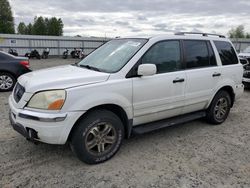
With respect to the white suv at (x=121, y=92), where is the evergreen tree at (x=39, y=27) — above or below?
above

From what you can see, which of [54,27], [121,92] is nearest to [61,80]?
[121,92]

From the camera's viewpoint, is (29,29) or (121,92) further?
(29,29)

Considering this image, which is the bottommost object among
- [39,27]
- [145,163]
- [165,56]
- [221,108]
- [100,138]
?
[145,163]

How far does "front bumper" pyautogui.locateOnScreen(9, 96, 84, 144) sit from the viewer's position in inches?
113

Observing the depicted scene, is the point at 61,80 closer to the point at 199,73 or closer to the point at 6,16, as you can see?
the point at 199,73

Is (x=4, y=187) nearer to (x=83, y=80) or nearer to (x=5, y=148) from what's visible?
(x=5, y=148)

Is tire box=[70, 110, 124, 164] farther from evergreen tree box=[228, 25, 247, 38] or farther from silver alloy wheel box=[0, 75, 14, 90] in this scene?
evergreen tree box=[228, 25, 247, 38]

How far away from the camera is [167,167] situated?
10.7 ft

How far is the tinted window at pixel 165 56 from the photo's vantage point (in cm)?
370

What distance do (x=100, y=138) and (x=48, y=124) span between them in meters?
0.76

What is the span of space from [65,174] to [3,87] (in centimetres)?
588

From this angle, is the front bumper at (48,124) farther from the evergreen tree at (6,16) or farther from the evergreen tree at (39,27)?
the evergreen tree at (39,27)

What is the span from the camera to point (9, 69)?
781 centimetres

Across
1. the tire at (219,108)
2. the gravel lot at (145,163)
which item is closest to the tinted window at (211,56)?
the tire at (219,108)
